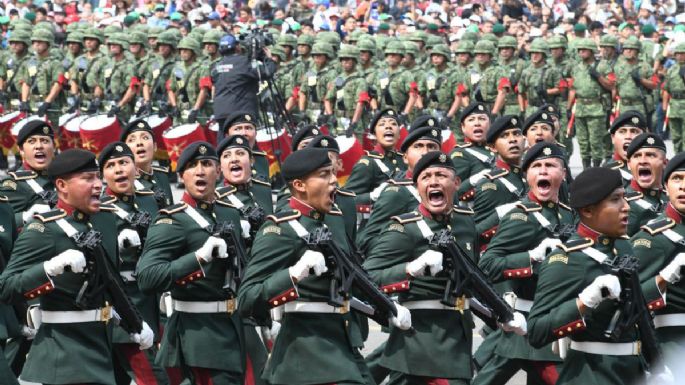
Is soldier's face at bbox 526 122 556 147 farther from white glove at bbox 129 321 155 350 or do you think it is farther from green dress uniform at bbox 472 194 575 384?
white glove at bbox 129 321 155 350

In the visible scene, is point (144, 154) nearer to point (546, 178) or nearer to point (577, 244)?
point (546, 178)

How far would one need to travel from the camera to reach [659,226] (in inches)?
351

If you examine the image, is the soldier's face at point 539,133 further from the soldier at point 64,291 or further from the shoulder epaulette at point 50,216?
the shoulder epaulette at point 50,216

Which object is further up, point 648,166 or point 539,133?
point 648,166

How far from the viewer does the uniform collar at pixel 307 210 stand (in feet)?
28.2

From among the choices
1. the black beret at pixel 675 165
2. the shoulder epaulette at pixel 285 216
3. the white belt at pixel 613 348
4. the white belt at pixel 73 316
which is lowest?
the white belt at pixel 73 316

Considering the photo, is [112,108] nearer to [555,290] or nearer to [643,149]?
[643,149]

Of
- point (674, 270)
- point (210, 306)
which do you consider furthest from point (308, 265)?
point (674, 270)

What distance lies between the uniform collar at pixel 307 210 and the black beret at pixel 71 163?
3.89 ft

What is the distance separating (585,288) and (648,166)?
3.66m

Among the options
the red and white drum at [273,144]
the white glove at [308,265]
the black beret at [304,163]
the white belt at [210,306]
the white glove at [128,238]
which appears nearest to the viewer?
the white glove at [308,265]

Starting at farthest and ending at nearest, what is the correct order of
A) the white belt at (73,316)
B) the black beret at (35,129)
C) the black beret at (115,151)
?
the black beret at (35,129) < the black beret at (115,151) < the white belt at (73,316)

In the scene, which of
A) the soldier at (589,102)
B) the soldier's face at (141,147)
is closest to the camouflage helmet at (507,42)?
the soldier at (589,102)

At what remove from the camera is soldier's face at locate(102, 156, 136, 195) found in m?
11.3
